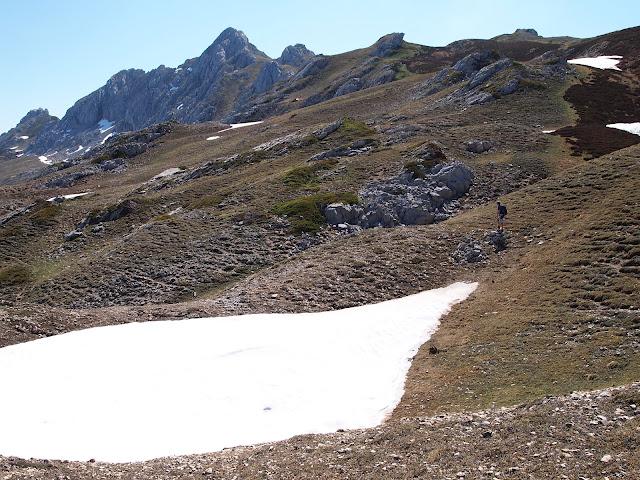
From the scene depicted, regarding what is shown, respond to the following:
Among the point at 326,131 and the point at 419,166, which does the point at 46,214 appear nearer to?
the point at 326,131

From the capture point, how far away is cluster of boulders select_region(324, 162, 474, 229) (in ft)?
171

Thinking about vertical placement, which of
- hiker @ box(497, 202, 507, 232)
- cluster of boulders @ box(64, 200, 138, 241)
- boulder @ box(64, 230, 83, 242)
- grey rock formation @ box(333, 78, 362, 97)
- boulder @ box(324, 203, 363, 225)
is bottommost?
hiker @ box(497, 202, 507, 232)

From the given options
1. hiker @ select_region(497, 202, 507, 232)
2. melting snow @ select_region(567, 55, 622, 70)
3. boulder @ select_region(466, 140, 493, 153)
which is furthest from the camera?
melting snow @ select_region(567, 55, 622, 70)

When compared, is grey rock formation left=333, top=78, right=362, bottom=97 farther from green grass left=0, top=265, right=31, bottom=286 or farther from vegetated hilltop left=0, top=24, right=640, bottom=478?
green grass left=0, top=265, right=31, bottom=286

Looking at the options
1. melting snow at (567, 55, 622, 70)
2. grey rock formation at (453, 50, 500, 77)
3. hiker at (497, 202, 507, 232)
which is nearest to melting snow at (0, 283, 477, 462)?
hiker at (497, 202, 507, 232)

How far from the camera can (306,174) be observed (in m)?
64.9

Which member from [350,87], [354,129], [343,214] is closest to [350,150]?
[354,129]

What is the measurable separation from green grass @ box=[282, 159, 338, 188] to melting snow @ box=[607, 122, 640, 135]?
4192 centimetres

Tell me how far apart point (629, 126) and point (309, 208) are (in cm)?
5229

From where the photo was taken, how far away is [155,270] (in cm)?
4634

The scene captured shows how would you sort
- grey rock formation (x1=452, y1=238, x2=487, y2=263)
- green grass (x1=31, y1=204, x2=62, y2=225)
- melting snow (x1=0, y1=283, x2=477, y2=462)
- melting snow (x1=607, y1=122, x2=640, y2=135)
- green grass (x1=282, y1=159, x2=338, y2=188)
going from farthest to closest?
melting snow (x1=607, y1=122, x2=640, y2=135) → green grass (x1=31, y1=204, x2=62, y2=225) → green grass (x1=282, y1=159, x2=338, y2=188) → grey rock formation (x1=452, y1=238, x2=487, y2=263) → melting snow (x1=0, y1=283, x2=477, y2=462)

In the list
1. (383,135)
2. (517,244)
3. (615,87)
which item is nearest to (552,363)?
(517,244)

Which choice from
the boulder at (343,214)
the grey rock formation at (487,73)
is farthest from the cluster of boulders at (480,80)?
the boulder at (343,214)

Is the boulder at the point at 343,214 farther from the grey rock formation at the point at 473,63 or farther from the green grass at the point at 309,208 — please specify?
the grey rock formation at the point at 473,63
